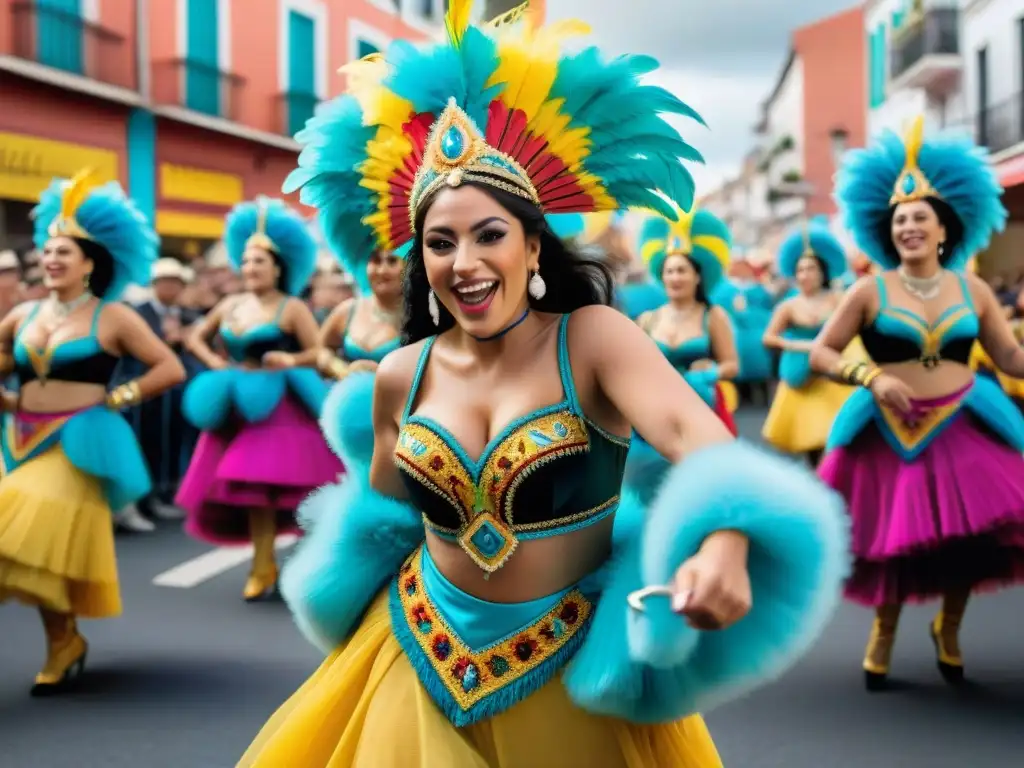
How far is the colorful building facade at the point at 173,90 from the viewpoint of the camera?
16.2 meters

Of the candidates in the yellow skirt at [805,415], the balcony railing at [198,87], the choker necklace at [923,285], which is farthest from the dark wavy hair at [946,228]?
the balcony railing at [198,87]

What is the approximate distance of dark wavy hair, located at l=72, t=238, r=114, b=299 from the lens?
5613mm

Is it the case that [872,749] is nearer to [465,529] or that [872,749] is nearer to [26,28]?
[465,529]

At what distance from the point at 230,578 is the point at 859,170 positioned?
178 inches

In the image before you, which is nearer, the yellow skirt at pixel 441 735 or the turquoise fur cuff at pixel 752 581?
the turquoise fur cuff at pixel 752 581

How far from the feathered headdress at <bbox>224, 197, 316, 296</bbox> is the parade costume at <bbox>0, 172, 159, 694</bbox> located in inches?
76.4

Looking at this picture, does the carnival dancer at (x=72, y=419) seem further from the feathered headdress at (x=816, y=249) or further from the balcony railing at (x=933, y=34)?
the balcony railing at (x=933, y=34)

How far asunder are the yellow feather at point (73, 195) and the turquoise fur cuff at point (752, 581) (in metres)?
3.93

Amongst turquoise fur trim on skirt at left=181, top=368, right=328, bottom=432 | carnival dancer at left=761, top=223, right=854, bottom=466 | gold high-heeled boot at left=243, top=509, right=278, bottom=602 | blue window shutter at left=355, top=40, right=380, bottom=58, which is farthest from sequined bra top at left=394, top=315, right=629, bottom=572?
blue window shutter at left=355, top=40, right=380, bottom=58

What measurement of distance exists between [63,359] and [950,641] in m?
3.98

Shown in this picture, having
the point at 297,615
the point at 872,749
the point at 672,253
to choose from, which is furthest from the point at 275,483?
the point at 297,615

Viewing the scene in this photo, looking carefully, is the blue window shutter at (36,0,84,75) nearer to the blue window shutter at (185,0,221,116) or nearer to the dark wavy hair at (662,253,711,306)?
the blue window shutter at (185,0,221,116)

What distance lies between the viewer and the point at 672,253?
8406mm

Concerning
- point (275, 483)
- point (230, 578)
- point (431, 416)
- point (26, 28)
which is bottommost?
point (230, 578)
